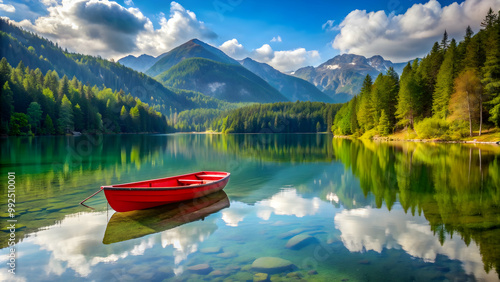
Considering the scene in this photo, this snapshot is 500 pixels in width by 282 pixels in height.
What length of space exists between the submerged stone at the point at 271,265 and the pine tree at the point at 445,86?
68670mm

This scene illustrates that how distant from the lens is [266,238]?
1153 centimetres

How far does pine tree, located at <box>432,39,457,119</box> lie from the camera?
62375 millimetres

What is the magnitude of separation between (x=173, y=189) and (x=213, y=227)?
4027 millimetres

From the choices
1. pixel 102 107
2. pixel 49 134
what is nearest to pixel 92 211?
pixel 49 134

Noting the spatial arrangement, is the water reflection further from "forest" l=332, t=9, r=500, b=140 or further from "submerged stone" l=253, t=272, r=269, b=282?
"forest" l=332, t=9, r=500, b=140

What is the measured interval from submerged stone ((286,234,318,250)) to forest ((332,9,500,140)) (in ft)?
192

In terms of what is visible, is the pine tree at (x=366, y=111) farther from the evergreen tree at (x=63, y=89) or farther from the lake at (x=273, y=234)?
the evergreen tree at (x=63, y=89)

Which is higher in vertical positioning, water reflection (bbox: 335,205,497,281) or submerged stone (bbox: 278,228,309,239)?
water reflection (bbox: 335,205,497,281)

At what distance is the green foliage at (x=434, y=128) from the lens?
62.7 meters

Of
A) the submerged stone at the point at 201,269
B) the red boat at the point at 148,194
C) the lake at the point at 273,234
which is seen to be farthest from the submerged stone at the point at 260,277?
the red boat at the point at 148,194

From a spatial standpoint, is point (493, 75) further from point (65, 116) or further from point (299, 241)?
point (65, 116)

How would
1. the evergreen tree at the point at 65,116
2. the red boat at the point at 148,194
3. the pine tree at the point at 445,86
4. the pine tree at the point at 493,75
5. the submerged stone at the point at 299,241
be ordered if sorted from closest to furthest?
the submerged stone at the point at 299,241 < the red boat at the point at 148,194 < the pine tree at the point at 493,75 < the pine tree at the point at 445,86 < the evergreen tree at the point at 65,116

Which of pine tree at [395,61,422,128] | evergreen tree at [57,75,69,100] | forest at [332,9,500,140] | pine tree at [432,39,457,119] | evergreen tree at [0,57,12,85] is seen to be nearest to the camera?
forest at [332,9,500,140]

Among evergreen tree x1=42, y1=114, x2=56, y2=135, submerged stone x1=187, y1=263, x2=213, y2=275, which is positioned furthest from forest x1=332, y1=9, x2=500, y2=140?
evergreen tree x1=42, y1=114, x2=56, y2=135
